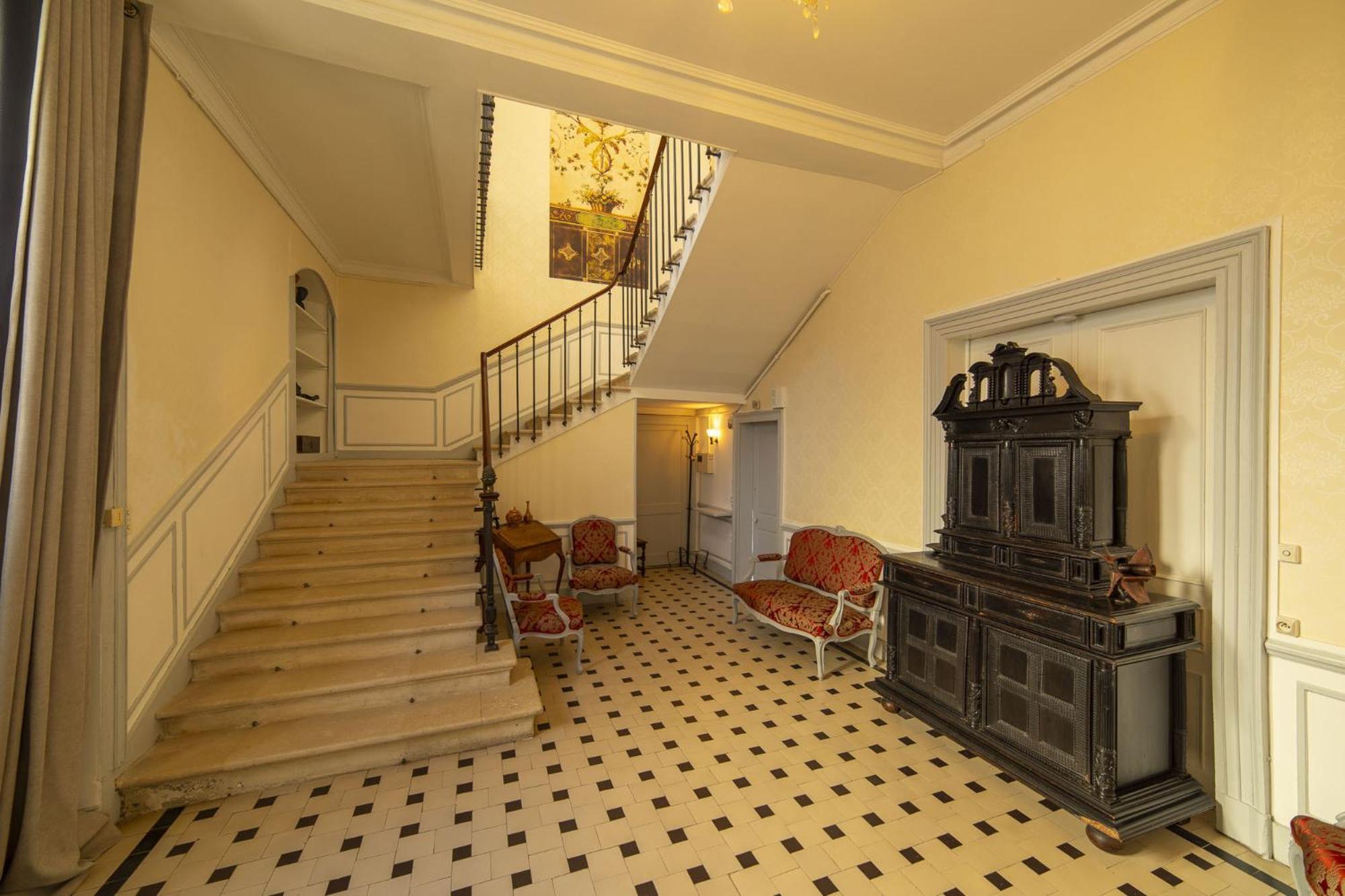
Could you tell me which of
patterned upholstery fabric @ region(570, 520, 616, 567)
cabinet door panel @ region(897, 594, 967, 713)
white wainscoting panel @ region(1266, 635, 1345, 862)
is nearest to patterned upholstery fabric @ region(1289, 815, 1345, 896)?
white wainscoting panel @ region(1266, 635, 1345, 862)

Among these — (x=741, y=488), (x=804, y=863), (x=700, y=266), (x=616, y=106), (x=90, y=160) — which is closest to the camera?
(x=90, y=160)

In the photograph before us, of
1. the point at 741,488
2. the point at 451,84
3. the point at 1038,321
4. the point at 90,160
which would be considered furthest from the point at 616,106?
the point at 741,488

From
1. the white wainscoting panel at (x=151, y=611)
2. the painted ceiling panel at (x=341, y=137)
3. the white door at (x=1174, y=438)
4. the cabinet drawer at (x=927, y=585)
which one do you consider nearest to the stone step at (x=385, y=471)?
the white wainscoting panel at (x=151, y=611)

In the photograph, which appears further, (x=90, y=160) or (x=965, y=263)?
(x=965, y=263)

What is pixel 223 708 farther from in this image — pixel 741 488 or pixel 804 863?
pixel 741 488

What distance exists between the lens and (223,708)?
114 inches

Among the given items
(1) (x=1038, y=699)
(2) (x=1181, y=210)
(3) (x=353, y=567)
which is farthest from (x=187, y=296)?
(2) (x=1181, y=210)

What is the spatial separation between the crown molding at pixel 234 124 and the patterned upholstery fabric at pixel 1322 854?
16.1ft

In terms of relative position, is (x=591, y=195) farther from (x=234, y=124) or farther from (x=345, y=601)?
(x=345, y=601)

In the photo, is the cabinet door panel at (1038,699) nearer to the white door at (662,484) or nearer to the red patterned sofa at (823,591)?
the red patterned sofa at (823,591)

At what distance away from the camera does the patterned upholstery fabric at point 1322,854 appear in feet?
4.91

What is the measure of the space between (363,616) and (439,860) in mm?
1966

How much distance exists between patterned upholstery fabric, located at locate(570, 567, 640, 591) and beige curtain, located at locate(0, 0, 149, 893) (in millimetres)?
3512

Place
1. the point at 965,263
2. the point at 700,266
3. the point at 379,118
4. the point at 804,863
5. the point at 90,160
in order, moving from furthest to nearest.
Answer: the point at 700,266 < the point at 965,263 < the point at 379,118 < the point at 804,863 < the point at 90,160
